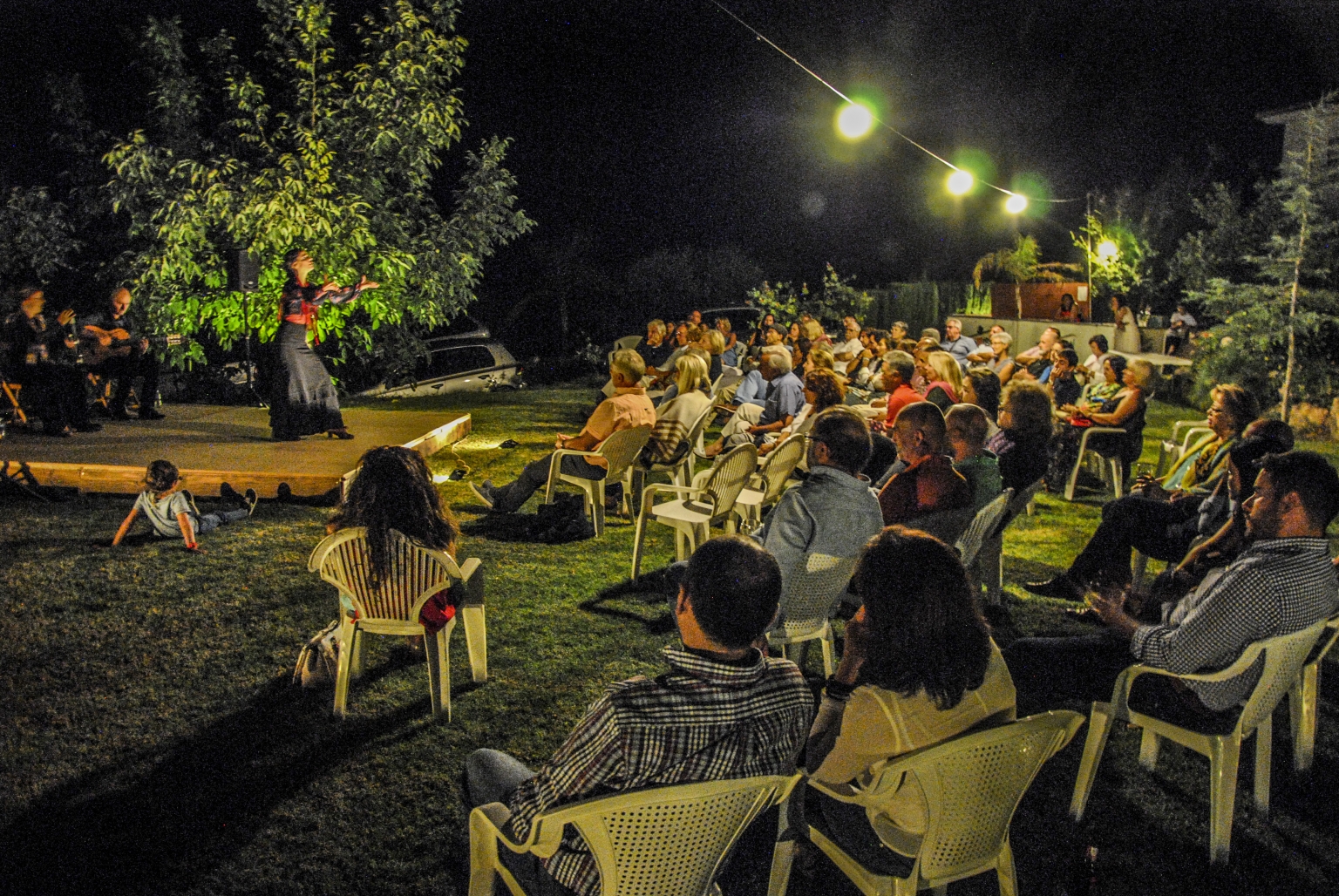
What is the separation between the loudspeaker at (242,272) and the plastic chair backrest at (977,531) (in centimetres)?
893

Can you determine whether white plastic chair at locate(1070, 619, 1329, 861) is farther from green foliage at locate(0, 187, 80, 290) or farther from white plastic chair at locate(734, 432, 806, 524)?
green foliage at locate(0, 187, 80, 290)

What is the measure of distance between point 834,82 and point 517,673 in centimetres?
810

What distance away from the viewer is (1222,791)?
108 inches

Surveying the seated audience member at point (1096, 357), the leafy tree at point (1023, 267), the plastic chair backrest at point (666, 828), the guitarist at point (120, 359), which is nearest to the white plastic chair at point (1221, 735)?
the plastic chair backrest at point (666, 828)

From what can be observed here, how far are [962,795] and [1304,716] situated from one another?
211 cm

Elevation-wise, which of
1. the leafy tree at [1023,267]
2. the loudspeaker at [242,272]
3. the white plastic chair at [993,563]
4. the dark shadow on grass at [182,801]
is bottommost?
the dark shadow on grass at [182,801]

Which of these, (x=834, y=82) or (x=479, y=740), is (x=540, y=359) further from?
(x=479, y=740)

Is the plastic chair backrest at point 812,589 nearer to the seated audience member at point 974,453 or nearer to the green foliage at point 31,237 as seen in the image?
the seated audience member at point 974,453

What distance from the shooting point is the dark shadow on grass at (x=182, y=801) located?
270 cm

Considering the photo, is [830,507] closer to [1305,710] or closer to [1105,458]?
[1305,710]

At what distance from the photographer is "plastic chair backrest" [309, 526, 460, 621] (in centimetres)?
343

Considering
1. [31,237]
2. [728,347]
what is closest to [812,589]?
[728,347]

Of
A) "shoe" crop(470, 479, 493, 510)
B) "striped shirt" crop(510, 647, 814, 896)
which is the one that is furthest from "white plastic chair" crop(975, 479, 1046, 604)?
"shoe" crop(470, 479, 493, 510)

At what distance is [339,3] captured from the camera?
12.6 m
